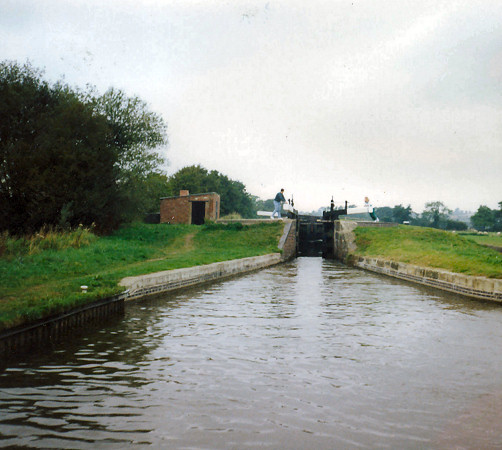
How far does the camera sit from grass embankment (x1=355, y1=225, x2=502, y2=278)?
666 inches

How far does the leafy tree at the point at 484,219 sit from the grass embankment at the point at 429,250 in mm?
82185

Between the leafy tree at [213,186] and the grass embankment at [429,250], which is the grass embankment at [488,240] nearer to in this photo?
the grass embankment at [429,250]

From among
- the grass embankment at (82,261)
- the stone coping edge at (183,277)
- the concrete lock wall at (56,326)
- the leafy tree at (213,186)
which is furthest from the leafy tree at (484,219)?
the concrete lock wall at (56,326)

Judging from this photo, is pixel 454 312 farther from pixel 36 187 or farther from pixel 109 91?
pixel 109 91

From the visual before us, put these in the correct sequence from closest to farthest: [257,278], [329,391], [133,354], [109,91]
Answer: [329,391] < [133,354] < [257,278] < [109,91]

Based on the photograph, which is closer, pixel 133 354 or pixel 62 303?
pixel 133 354

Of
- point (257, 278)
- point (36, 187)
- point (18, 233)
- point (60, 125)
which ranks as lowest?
point (257, 278)

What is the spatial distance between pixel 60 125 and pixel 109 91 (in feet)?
30.1

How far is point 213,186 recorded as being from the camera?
76625mm

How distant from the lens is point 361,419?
16.5 feet

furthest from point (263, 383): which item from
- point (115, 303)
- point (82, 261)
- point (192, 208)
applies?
point (192, 208)

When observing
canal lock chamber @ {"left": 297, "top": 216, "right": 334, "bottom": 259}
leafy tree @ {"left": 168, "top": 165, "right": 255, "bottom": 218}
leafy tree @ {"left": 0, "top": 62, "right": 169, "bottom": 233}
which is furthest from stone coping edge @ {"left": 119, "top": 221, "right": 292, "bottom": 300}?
leafy tree @ {"left": 168, "top": 165, "right": 255, "bottom": 218}

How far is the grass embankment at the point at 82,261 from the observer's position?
9.24 m

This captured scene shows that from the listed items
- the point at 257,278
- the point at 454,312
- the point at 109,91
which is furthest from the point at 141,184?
the point at 454,312
